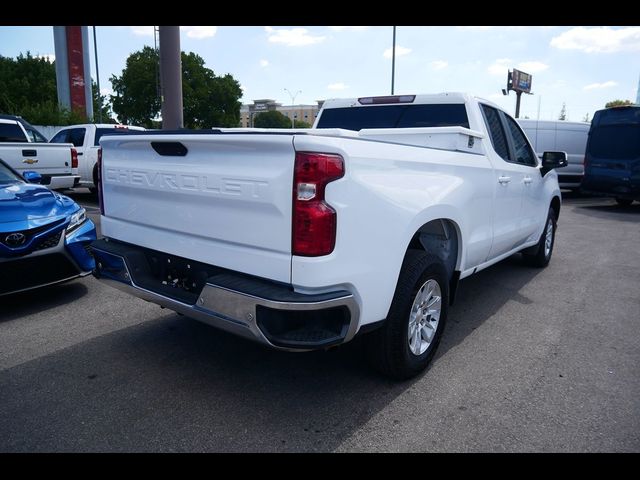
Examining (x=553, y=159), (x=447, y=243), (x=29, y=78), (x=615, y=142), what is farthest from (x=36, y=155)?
(x=29, y=78)

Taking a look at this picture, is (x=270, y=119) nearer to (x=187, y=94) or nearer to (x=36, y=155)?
(x=187, y=94)

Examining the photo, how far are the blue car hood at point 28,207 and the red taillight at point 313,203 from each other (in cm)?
294

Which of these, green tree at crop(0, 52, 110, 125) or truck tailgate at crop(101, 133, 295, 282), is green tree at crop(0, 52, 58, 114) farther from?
truck tailgate at crop(101, 133, 295, 282)

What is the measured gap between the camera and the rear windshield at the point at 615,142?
39.4 ft

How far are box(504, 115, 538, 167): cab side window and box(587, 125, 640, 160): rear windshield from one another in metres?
8.49

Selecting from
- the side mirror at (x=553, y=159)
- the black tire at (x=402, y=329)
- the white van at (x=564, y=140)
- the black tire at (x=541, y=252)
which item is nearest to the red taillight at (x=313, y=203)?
the black tire at (x=402, y=329)

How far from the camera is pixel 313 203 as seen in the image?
2.30 metres

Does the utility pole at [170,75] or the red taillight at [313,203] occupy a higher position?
the utility pole at [170,75]

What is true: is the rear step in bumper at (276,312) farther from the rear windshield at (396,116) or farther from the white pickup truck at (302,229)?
the rear windshield at (396,116)

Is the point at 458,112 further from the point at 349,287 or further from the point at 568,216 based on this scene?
the point at 568,216

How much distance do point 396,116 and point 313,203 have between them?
8.56 feet
